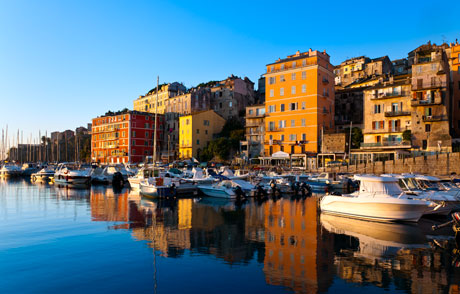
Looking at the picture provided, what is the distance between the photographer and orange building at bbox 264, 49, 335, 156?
65000 mm

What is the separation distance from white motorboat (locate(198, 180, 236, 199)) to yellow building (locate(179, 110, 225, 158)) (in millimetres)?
47972

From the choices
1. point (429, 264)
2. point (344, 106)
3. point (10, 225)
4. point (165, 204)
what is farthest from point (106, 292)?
point (344, 106)

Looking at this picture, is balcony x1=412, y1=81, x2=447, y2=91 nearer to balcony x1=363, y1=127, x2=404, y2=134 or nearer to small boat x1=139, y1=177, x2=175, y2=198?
balcony x1=363, y1=127, x2=404, y2=134

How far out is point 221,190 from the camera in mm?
34250

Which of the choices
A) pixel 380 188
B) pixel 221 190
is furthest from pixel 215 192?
pixel 380 188

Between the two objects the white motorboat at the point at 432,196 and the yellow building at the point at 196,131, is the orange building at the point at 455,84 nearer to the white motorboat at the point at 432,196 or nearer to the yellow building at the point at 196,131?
the white motorboat at the point at 432,196

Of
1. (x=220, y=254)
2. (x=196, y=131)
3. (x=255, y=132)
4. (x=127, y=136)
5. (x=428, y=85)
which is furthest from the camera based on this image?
(x=127, y=136)

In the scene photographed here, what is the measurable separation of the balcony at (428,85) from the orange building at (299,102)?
1599cm

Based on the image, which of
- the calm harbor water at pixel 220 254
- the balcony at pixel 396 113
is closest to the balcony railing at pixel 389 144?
the balcony at pixel 396 113

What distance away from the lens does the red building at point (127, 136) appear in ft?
298

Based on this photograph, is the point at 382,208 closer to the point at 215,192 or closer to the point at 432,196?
the point at 432,196

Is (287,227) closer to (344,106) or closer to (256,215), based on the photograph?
(256,215)

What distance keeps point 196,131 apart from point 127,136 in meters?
19.8

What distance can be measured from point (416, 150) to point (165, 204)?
42853 millimetres
